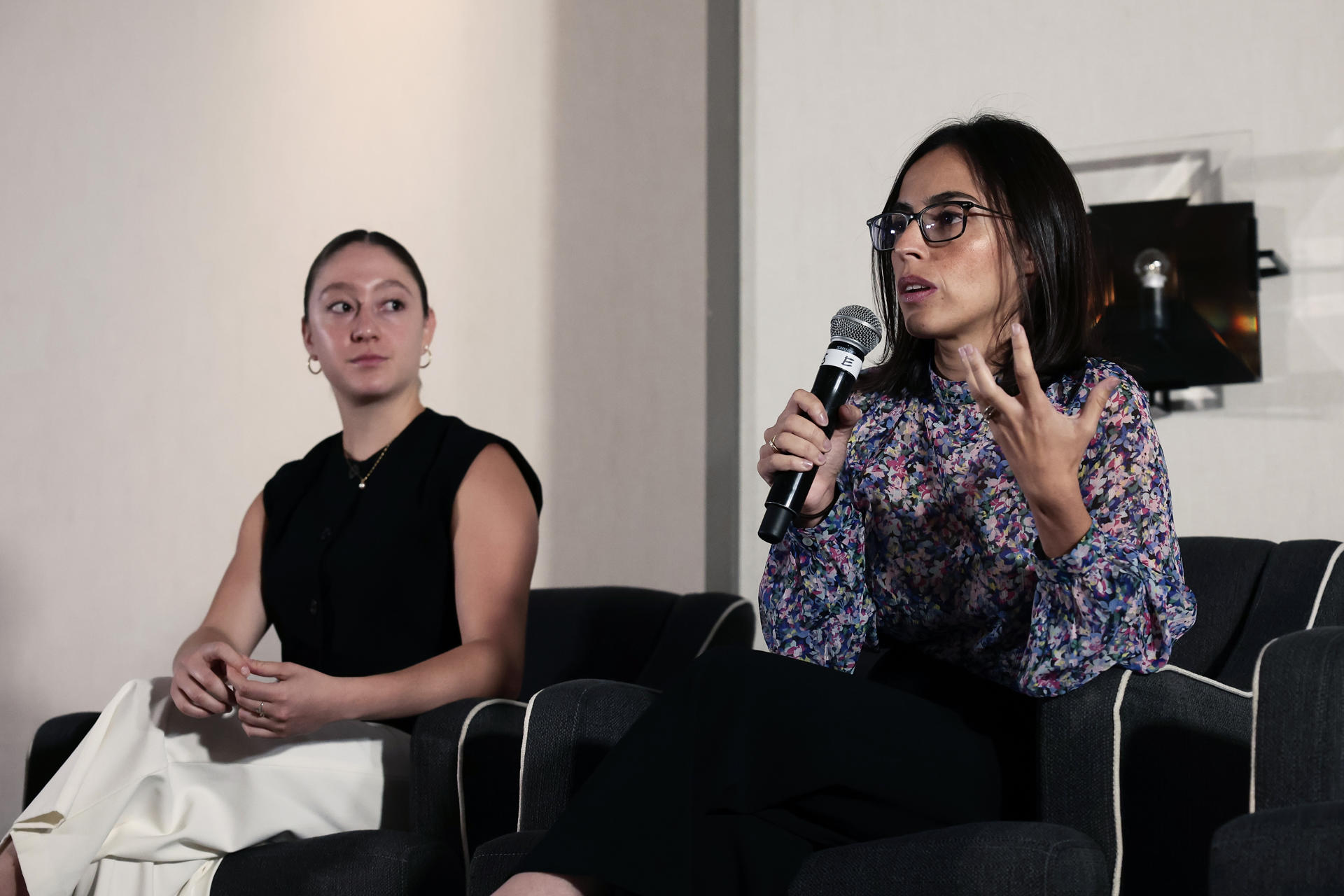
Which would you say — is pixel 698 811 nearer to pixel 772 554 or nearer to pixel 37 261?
pixel 772 554

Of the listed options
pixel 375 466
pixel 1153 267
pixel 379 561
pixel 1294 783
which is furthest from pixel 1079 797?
pixel 1153 267

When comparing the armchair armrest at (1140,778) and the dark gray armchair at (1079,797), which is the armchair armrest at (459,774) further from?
the armchair armrest at (1140,778)

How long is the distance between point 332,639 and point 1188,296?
5.72 feet

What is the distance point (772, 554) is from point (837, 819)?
1.58 ft

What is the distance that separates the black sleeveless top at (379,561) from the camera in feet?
6.80

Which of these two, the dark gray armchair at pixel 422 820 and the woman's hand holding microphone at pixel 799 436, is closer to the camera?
the woman's hand holding microphone at pixel 799 436

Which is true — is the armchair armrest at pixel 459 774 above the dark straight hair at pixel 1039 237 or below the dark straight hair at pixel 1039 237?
below

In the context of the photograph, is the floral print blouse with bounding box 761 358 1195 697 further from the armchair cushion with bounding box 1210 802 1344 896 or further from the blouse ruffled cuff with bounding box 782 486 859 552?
the armchair cushion with bounding box 1210 802 1344 896

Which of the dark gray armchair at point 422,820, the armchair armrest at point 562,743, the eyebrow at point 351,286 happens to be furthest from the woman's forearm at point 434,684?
the eyebrow at point 351,286

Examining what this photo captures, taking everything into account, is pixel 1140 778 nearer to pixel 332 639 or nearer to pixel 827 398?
pixel 827 398

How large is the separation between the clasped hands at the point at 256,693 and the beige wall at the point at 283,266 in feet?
5.24

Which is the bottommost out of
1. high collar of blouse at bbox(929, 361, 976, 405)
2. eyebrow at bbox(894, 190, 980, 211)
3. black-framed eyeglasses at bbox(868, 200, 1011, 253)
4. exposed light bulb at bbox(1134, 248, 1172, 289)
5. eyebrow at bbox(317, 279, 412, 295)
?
high collar of blouse at bbox(929, 361, 976, 405)

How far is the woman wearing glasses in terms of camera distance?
1227 mm

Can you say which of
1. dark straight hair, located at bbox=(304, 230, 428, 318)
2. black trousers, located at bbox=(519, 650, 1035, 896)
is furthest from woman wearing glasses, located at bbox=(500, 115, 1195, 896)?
dark straight hair, located at bbox=(304, 230, 428, 318)
